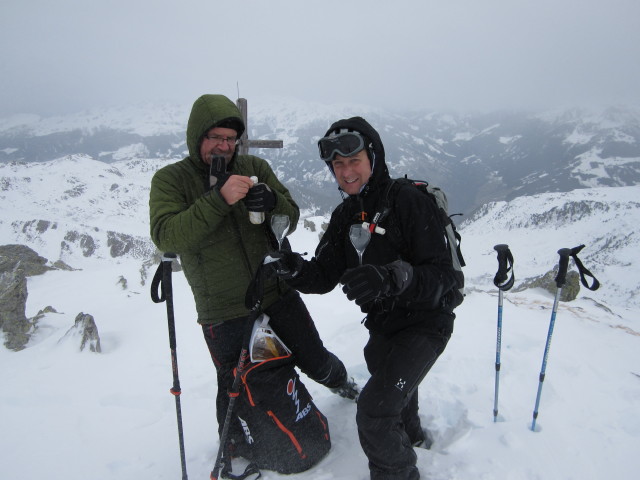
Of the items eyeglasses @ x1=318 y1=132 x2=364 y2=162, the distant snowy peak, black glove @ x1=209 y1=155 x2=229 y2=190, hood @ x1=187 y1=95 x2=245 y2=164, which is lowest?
the distant snowy peak

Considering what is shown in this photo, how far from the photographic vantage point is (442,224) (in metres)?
3.82

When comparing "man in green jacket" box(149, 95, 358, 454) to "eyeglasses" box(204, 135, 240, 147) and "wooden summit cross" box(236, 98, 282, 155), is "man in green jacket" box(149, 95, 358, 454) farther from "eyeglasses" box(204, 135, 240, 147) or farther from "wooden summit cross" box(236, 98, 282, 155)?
"wooden summit cross" box(236, 98, 282, 155)

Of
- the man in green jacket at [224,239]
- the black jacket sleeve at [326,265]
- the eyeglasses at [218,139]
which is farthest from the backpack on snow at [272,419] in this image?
the eyeglasses at [218,139]

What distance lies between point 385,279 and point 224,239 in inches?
77.3

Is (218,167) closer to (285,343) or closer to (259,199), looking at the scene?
(259,199)

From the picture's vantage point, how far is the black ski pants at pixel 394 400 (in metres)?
3.41

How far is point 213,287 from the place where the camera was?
415 centimetres

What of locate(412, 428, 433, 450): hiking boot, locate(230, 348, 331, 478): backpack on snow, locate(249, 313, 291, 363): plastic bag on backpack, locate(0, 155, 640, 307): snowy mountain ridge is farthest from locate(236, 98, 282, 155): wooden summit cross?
locate(0, 155, 640, 307): snowy mountain ridge

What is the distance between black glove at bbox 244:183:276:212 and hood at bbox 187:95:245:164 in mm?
813

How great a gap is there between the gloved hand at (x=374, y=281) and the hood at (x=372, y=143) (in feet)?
4.28

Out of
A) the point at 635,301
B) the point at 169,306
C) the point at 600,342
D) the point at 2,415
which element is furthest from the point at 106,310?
the point at 635,301

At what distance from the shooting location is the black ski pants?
341cm

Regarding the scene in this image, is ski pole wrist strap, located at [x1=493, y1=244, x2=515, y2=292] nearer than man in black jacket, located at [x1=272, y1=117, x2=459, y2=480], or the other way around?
man in black jacket, located at [x1=272, y1=117, x2=459, y2=480]

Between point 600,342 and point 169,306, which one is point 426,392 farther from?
point 600,342
